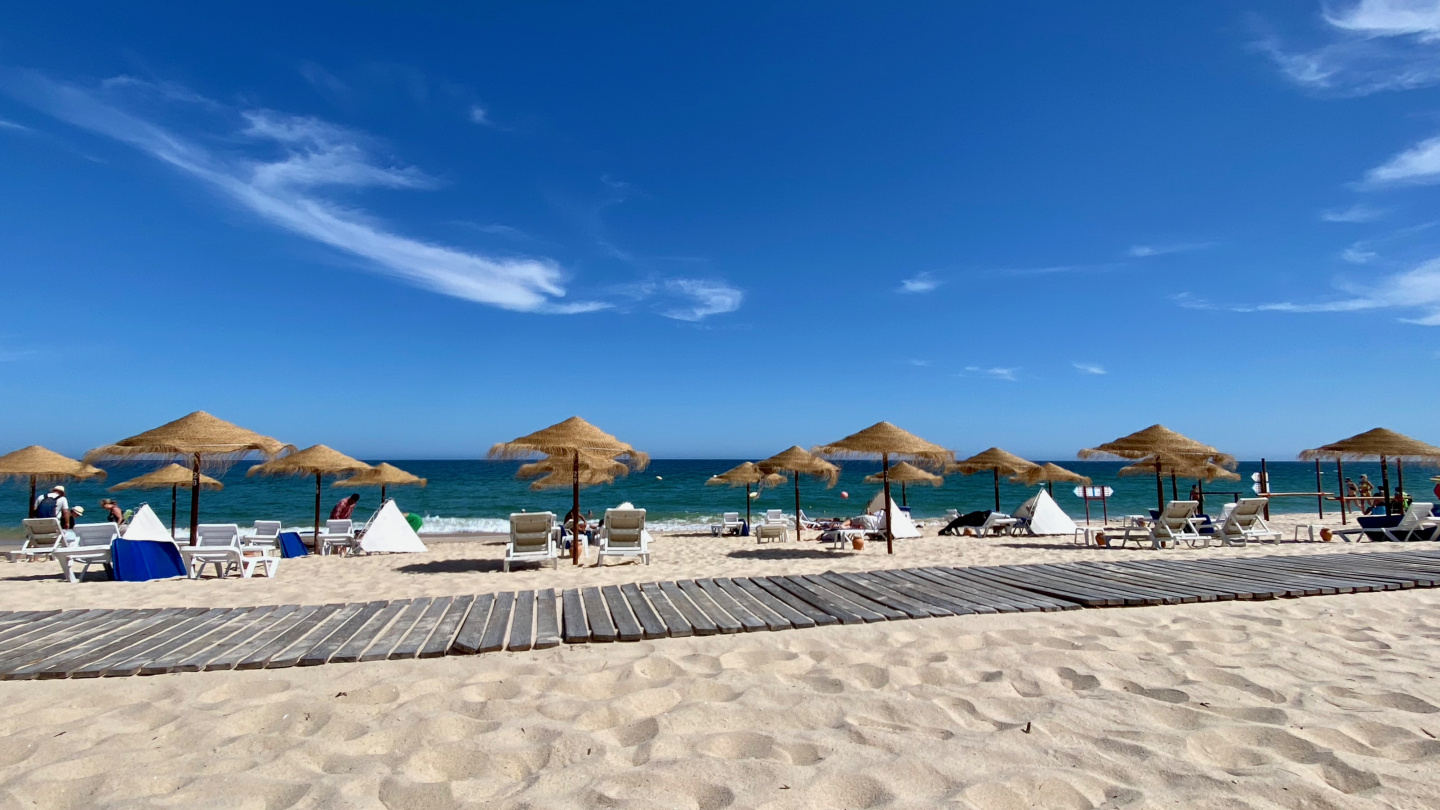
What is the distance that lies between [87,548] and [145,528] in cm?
119

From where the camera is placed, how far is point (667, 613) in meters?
4.59

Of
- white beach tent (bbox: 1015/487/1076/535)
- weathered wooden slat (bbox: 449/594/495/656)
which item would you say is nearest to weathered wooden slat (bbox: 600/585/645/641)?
weathered wooden slat (bbox: 449/594/495/656)

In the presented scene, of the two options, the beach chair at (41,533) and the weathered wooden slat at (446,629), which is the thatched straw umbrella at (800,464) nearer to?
the weathered wooden slat at (446,629)

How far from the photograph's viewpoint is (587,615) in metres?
4.55

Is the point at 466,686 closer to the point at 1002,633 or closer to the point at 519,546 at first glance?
the point at 1002,633

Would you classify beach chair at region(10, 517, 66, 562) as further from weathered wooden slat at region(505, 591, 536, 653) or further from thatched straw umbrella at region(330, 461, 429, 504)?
weathered wooden slat at region(505, 591, 536, 653)

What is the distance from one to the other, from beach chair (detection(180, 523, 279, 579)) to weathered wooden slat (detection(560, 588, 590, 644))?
5.48m

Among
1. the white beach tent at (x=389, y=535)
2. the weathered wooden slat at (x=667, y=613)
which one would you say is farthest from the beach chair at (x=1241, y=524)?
the white beach tent at (x=389, y=535)

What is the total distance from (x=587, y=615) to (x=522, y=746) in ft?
6.32

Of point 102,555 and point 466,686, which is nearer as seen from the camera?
point 466,686

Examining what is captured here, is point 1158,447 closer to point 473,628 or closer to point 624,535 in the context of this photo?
point 624,535

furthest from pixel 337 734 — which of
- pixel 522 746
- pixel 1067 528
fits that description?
pixel 1067 528

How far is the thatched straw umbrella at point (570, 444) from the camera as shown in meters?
9.51

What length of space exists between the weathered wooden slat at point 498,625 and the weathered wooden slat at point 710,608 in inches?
50.2
